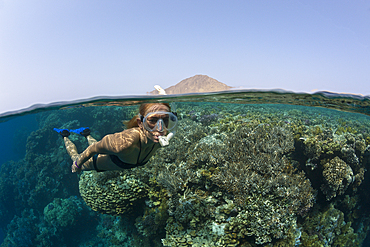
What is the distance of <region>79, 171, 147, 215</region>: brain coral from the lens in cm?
638

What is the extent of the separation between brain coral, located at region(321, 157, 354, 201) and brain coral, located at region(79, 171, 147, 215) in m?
6.63

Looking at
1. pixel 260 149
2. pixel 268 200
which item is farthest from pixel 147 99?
pixel 268 200

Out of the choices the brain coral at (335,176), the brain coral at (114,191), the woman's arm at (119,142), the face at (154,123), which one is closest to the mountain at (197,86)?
the brain coral at (114,191)

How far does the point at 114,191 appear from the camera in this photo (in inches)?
252

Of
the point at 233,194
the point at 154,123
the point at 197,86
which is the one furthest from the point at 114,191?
the point at 197,86

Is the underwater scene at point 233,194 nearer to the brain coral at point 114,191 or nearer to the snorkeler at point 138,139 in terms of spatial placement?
the brain coral at point 114,191

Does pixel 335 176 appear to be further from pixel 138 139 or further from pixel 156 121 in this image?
pixel 138 139

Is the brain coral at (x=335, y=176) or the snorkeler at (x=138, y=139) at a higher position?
the snorkeler at (x=138, y=139)

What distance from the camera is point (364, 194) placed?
8.33 m

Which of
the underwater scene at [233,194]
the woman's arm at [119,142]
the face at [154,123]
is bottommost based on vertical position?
the underwater scene at [233,194]

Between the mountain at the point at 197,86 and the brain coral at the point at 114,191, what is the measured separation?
3969 mm

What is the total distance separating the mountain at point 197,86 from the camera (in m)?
8.12

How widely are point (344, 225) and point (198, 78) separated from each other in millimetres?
8540

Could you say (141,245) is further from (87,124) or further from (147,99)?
(87,124)
